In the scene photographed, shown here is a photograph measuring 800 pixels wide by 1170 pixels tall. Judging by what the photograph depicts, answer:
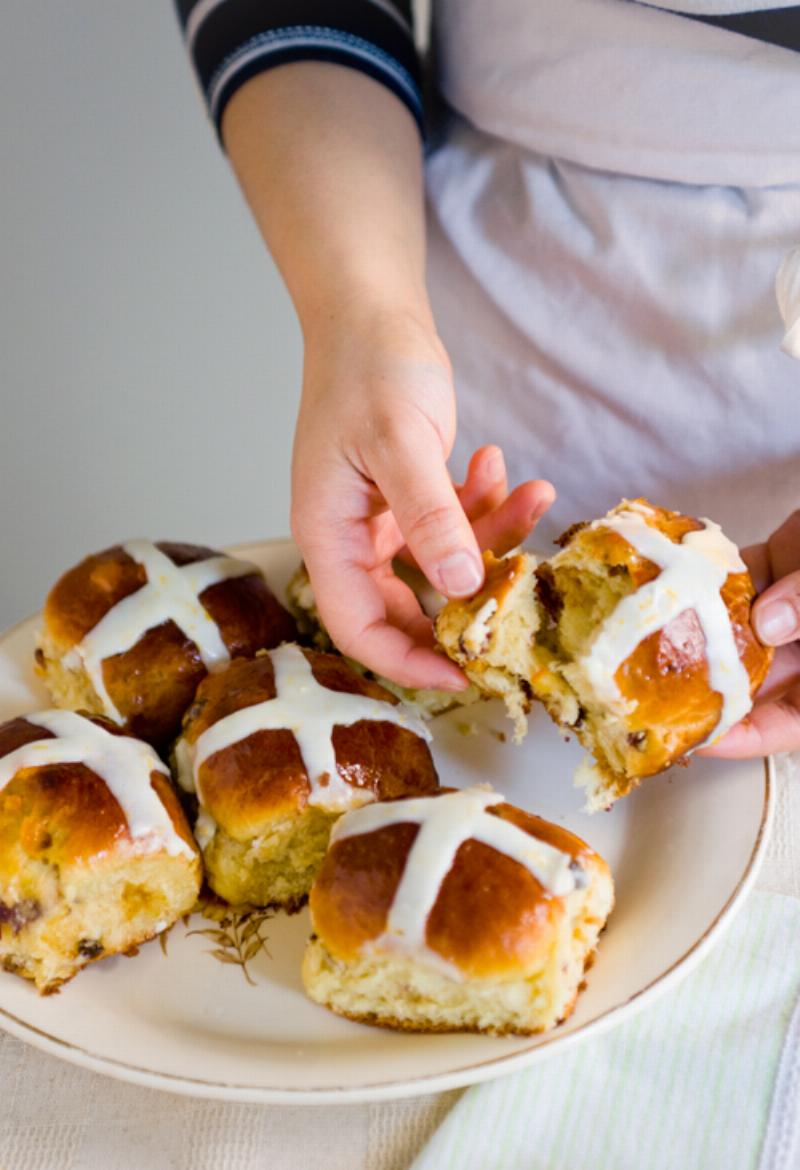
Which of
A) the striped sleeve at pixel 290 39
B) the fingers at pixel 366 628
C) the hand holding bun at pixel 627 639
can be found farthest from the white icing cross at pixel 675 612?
the striped sleeve at pixel 290 39

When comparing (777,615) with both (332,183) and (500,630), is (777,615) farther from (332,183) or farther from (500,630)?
(332,183)

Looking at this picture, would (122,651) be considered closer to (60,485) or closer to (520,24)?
(520,24)

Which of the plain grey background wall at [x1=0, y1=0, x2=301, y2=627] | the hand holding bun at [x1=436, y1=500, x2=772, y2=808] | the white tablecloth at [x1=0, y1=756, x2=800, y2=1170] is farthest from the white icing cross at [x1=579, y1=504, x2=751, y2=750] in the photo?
the plain grey background wall at [x1=0, y1=0, x2=301, y2=627]

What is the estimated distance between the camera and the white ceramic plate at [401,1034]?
3.36ft

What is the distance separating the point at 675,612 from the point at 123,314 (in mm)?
2219

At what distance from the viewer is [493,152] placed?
1.69 m

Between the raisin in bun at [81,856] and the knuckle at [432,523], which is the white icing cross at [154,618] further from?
the knuckle at [432,523]

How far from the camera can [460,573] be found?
3.92 feet

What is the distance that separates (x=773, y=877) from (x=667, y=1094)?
342 mm

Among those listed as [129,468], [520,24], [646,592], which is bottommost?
[129,468]

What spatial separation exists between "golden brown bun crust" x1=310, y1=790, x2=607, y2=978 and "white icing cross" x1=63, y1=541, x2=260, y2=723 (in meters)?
0.46

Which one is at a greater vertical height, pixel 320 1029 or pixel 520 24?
pixel 520 24

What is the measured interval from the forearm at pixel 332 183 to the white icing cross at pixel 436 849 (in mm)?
659

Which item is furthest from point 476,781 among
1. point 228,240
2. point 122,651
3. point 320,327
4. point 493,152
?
point 228,240
